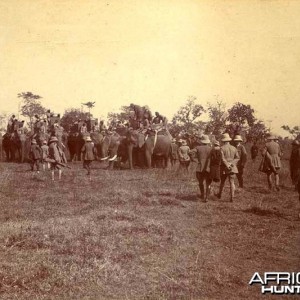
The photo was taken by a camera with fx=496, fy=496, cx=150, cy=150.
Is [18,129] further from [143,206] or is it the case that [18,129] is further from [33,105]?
[33,105]

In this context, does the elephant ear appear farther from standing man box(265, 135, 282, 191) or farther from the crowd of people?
standing man box(265, 135, 282, 191)

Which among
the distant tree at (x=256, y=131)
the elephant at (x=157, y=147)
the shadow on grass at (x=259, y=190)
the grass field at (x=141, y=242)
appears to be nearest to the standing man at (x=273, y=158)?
the shadow on grass at (x=259, y=190)

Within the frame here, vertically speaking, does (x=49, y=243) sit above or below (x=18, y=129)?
below

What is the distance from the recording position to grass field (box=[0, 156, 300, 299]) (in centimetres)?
531

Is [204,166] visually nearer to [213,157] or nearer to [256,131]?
[213,157]

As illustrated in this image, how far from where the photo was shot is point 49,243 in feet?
21.8

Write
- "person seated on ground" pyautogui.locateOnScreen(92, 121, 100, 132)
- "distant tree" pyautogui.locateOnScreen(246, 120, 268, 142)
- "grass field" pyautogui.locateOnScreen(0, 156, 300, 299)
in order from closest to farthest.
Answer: "grass field" pyautogui.locateOnScreen(0, 156, 300, 299)
"person seated on ground" pyautogui.locateOnScreen(92, 121, 100, 132)
"distant tree" pyautogui.locateOnScreen(246, 120, 268, 142)

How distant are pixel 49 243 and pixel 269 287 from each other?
2.92m

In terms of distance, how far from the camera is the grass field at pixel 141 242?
5309 mm

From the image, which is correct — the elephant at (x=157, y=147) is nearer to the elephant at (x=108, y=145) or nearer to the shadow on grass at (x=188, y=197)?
the elephant at (x=108, y=145)

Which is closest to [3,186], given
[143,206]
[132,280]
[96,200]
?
[96,200]

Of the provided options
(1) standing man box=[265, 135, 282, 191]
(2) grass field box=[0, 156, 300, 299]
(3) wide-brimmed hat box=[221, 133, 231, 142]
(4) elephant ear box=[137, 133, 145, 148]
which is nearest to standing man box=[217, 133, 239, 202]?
(3) wide-brimmed hat box=[221, 133, 231, 142]

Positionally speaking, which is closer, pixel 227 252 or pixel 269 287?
pixel 269 287

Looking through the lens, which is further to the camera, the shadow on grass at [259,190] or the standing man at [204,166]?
the shadow on grass at [259,190]
